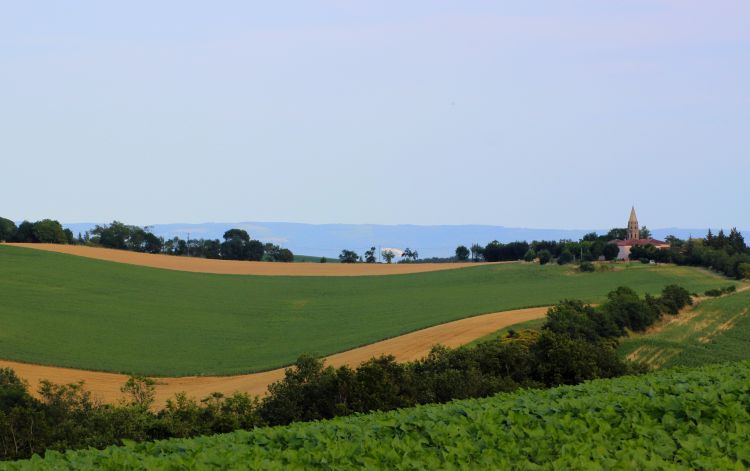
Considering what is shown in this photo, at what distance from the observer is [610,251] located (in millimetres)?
155125

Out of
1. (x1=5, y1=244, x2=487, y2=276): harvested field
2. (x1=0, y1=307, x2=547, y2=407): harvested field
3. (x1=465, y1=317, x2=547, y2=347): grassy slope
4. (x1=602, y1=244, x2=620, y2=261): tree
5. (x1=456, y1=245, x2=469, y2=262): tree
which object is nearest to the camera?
(x1=0, y1=307, x2=547, y2=407): harvested field

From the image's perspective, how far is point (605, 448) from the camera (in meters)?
14.4

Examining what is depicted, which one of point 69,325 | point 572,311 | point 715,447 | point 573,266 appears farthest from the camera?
point 573,266

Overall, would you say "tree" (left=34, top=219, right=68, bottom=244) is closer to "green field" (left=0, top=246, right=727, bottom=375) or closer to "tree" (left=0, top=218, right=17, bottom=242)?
"tree" (left=0, top=218, right=17, bottom=242)

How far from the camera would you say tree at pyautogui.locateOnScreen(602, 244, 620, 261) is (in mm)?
154500

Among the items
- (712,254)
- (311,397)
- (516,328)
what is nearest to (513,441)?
(311,397)

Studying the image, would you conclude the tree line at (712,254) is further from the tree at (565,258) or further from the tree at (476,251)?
the tree at (476,251)

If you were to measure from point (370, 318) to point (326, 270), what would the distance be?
44.2 metres

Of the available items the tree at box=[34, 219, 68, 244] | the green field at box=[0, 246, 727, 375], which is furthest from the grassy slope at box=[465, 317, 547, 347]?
the tree at box=[34, 219, 68, 244]

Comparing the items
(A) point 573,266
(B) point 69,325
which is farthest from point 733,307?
(B) point 69,325

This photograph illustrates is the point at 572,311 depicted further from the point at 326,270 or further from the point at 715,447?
the point at 326,270

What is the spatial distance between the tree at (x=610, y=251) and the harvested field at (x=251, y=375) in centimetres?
7404

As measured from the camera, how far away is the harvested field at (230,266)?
432 ft

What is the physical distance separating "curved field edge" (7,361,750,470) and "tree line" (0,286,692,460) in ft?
55.5
